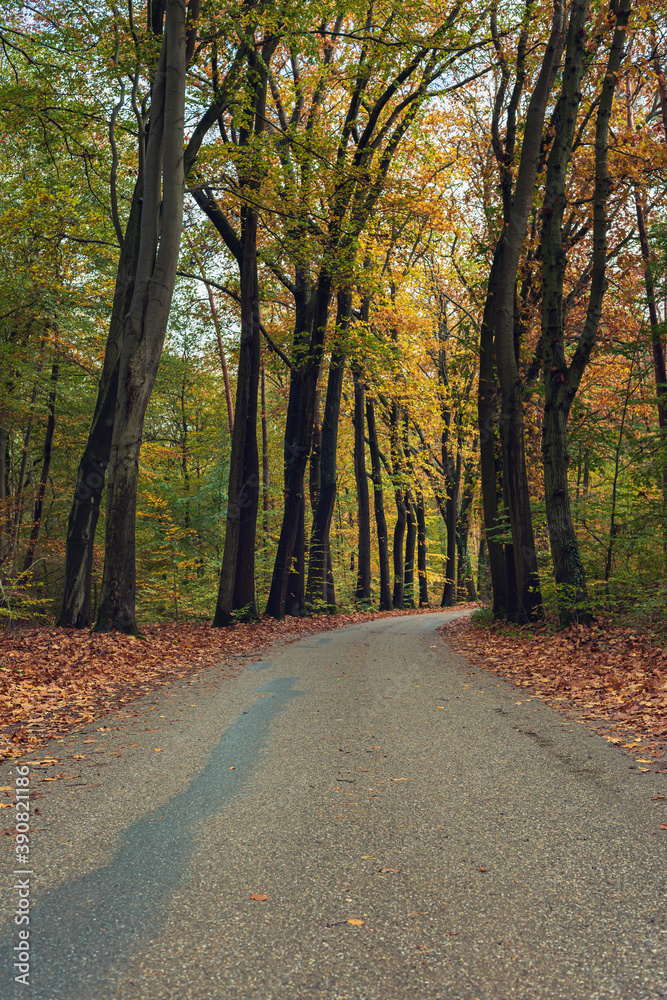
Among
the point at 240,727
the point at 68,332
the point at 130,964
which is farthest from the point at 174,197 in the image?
the point at 130,964

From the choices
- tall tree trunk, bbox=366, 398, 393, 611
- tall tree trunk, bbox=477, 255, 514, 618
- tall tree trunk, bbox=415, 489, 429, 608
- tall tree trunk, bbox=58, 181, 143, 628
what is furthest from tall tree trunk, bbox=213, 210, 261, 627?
tall tree trunk, bbox=415, 489, 429, 608

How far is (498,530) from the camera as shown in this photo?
48.3 feet

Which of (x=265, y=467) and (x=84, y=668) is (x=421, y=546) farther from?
(x=84, y=668)

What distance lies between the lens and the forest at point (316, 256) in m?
11.6

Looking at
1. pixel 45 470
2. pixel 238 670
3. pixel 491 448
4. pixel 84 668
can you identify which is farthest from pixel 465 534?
pixel 84 668

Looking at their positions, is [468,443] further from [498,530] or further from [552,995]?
[552,995]

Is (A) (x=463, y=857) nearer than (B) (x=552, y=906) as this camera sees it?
No

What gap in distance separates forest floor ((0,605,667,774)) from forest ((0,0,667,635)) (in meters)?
0.77

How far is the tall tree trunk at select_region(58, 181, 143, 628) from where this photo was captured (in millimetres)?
12461

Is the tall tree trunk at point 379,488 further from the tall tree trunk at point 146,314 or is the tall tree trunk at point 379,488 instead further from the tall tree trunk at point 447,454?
the tall tree trunk at point 146,314

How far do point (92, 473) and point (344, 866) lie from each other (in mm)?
10498

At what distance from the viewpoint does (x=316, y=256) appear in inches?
634

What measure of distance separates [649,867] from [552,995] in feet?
3.93

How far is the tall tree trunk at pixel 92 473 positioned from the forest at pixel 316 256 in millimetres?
58
